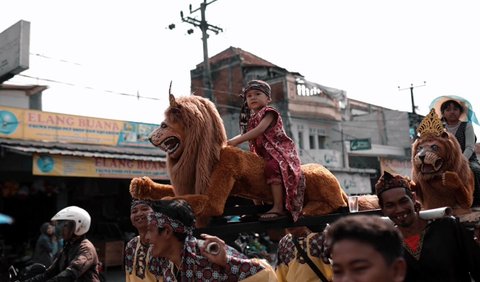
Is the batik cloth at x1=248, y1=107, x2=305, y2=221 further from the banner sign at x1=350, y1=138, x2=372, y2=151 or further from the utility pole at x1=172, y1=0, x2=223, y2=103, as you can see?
the banner sign at x1=350, y1=138, x2=372, y2=151

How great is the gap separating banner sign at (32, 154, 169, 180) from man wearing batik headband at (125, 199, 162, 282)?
7.33m

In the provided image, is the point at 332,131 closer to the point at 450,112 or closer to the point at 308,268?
the point at 450,112

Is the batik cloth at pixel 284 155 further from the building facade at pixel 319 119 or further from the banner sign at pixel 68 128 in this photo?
the building facade at pixel 319 119

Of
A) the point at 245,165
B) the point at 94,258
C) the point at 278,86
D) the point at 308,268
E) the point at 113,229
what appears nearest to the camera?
the point at 308,268

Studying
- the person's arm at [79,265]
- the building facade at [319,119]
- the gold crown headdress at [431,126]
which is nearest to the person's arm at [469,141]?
the gold crown headdress at [431,126]

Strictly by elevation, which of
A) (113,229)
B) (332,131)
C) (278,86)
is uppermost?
(278,86)

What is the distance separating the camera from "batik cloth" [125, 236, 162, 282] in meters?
3.53

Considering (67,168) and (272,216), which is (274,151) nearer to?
(272,216)

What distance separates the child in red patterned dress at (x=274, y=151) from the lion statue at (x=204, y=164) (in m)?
0.11

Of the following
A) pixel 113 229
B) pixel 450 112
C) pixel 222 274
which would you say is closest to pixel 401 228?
pixel 222 274

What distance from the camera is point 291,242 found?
323 cm

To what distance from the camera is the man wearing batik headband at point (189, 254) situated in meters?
2.66

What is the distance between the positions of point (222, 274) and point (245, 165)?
1.09 m

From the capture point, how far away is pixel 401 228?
2662 mm
